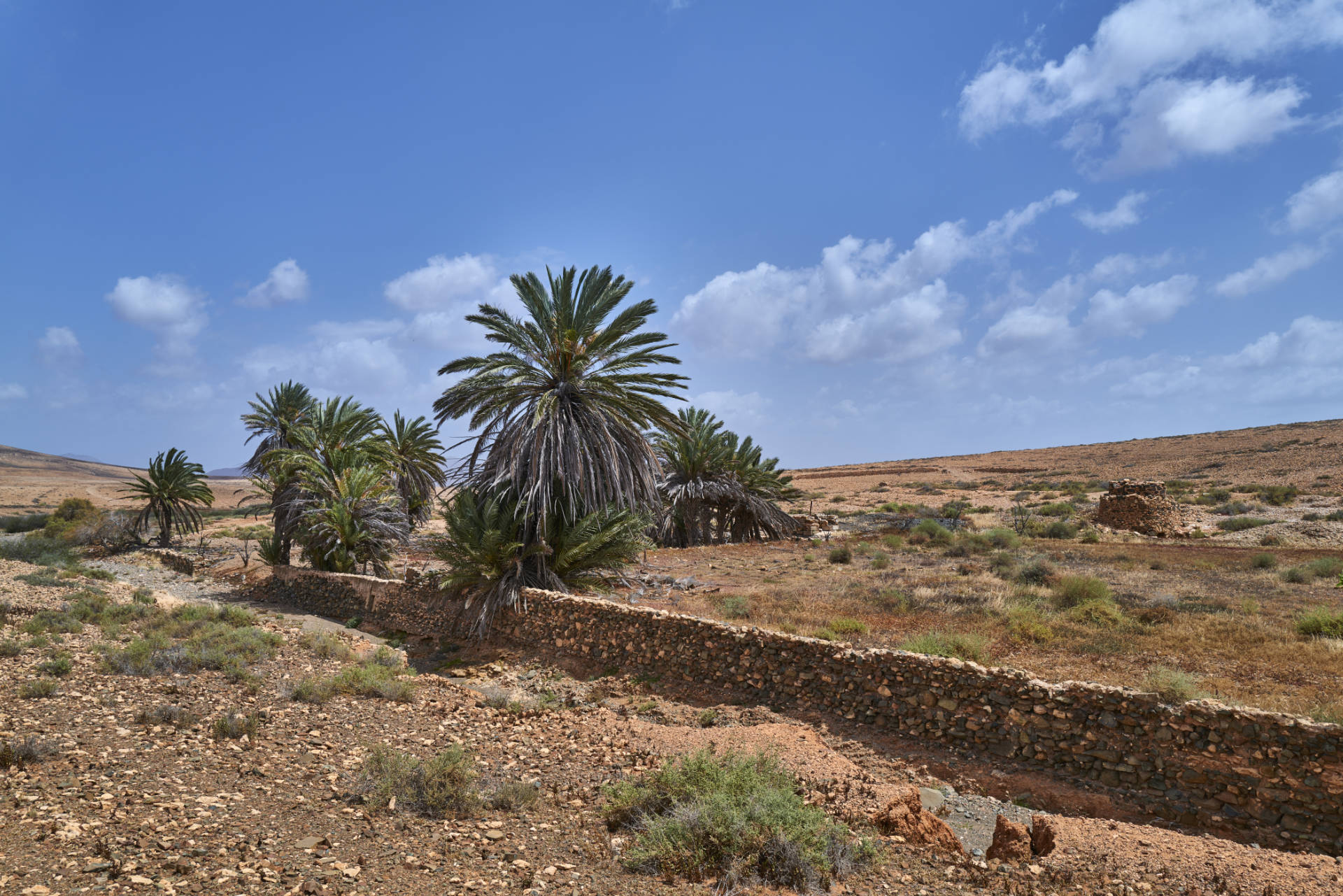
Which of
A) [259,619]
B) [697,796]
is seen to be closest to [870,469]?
[259,619]

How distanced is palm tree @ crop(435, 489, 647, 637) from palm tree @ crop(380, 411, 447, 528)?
1555cm

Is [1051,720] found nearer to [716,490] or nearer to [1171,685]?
[1171,685]

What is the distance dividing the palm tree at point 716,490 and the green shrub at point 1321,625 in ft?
55.2

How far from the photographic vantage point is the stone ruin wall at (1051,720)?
627cm

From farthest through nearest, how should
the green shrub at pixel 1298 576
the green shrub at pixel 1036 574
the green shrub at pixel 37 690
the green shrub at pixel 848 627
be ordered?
the green shrub at pixel 1036 574, the green shrub at pixel 1298 576, the green shrub at pixel 848 627, the green shrub at pixel 37 690

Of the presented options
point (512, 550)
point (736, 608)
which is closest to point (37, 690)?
point (512, 550)

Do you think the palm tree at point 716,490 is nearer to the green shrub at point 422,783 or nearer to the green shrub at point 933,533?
the green shrub at point 933,533

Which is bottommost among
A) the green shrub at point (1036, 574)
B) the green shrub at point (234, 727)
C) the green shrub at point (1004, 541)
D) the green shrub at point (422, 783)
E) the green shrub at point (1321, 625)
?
the green shrub at point (422, 783)

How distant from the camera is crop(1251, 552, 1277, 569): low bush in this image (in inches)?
680

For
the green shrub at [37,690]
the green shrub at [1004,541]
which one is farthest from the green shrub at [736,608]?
the green shrub at [1004,541]

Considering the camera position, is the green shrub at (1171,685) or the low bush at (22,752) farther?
the green shrub at (1171,685)

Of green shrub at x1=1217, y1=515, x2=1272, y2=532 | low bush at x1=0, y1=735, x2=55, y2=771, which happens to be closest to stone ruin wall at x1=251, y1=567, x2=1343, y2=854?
low bush at x1=0, y1=735, x2=55, y2=771

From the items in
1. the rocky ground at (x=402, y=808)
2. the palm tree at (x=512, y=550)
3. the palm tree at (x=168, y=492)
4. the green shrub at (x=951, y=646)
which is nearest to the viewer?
the rocky ground at (x=402, y=808)

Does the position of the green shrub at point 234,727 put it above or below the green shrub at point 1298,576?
below
